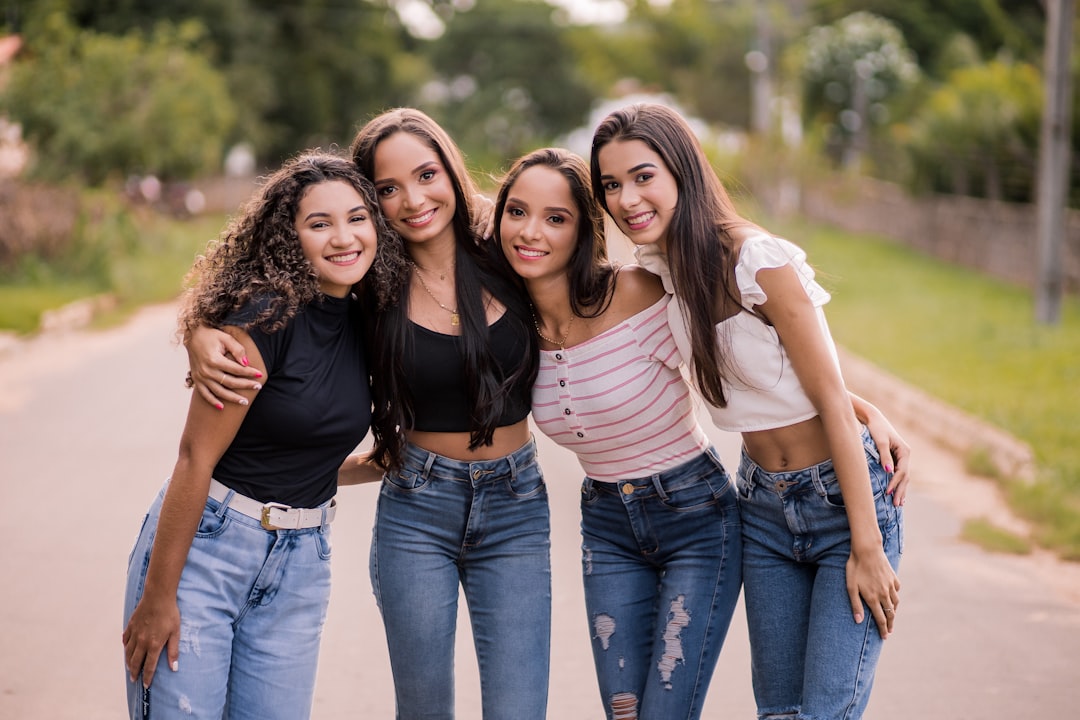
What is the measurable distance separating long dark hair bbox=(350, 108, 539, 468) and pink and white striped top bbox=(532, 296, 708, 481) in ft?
0.43

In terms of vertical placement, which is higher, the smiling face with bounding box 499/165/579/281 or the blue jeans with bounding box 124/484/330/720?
the smiling face with bounding box 499/165/579/281

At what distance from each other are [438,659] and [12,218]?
15.5 metres

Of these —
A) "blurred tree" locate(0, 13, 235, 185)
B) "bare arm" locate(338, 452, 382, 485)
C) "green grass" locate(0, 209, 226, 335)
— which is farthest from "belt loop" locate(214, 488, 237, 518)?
"blurred tree" locate(0, 13, 235, 185)

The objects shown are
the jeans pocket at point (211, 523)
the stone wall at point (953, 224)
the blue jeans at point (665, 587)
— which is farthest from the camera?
the stone wall at point (953, 224)

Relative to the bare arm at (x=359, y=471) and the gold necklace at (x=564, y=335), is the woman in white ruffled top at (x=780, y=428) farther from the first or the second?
the bare arm at (x=359, y=471)

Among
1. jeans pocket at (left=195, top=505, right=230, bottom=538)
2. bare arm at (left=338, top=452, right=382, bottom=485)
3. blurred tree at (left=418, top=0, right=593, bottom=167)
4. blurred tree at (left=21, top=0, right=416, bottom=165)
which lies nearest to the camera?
jeans pocket at (left=195, top=505, right=230, bottom=538)

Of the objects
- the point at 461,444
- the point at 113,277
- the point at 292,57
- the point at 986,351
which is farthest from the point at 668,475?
the point at 292,57

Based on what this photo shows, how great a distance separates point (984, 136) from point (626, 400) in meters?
18.5

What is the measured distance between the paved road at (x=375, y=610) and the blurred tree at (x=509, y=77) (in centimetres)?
4871

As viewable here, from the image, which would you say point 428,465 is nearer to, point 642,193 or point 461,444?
point 461,444

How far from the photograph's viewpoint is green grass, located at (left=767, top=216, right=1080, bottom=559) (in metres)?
7.09

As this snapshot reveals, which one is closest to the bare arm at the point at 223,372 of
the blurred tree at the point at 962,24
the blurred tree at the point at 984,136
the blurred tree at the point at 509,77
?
the blurred tree at the point at 984,136

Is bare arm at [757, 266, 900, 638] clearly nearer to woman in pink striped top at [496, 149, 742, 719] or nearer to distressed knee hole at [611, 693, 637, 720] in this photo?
woman in pink striped top at [496, 149, 742, 719]

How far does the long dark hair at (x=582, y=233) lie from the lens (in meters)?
3.58
